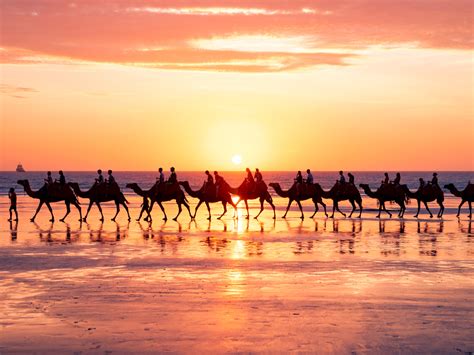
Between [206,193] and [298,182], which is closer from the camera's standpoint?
[206,193]

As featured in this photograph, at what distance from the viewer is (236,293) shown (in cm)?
1230

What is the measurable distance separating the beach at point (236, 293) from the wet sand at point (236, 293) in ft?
0.08

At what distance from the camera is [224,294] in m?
12.2

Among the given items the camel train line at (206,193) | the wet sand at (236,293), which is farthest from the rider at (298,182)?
the wet sand at (236,293)

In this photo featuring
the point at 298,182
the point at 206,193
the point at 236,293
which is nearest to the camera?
the point at 236,293

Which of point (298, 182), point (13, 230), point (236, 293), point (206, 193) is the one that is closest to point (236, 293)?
point (236, 293)

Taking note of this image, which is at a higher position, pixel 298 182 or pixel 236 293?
pixel 298 182

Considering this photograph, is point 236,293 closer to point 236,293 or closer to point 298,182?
point 236,293

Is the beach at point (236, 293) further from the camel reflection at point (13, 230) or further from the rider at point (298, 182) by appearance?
the rider at point (298, 182)

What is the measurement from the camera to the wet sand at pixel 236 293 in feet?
30.0

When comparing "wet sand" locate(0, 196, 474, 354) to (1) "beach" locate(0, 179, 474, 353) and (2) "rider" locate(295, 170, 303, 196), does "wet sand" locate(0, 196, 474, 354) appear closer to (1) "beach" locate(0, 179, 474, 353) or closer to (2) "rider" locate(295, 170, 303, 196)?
(1) "beach" locate(0, 179, 474, 353)

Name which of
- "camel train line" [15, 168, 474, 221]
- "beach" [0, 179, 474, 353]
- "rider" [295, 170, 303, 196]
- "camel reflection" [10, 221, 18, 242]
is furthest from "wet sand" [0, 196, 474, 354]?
"rider" [295, 170, 303, 196]

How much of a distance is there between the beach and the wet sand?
0.02m

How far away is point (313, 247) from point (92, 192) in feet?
44.1
